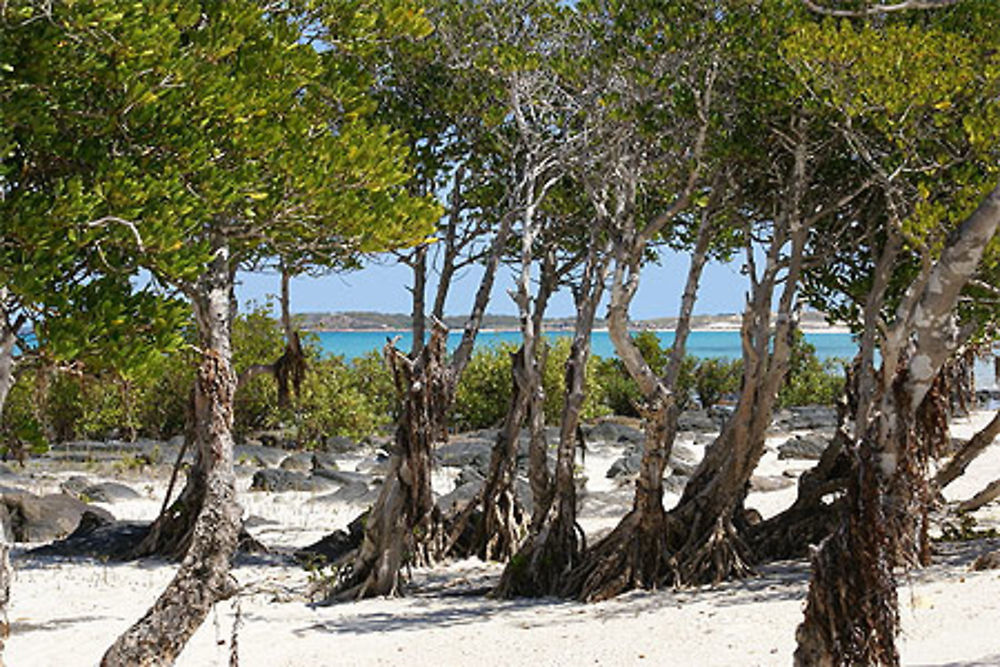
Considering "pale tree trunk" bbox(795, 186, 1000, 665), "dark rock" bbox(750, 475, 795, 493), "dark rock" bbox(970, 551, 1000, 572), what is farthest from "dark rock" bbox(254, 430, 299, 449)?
"pale tree trunk" bbox(795, 186, 1000, 665)

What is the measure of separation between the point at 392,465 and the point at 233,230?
15.6 feet

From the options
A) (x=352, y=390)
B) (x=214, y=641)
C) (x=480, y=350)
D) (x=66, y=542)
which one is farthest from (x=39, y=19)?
(x=480, y=350)

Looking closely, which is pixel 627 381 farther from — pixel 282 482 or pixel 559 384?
pixel 282 482

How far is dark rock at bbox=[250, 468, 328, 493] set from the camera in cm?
1970

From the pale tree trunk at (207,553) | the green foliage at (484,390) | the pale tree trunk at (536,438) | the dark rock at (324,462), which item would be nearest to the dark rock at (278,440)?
the dark rock at (324,462)

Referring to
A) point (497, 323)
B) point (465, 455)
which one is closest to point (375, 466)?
point (465, 455)

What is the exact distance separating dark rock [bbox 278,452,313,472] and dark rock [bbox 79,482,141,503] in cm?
390

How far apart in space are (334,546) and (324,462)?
9.75 meters

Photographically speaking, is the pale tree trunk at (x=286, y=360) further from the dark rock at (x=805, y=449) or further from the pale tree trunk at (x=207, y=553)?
the dark rock at (x=805, y=449)

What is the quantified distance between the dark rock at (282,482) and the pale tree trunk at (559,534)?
8.88m

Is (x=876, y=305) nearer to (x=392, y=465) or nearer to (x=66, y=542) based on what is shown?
(x=392, y=465)

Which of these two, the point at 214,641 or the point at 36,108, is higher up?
the point at 36,108

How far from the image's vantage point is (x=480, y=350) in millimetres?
29812

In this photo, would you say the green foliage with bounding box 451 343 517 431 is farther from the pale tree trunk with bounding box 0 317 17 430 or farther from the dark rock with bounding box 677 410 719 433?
the pale tree trunk with bounding box 0 317 17 430
